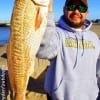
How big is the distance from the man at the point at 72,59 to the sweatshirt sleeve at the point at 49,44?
0.01m

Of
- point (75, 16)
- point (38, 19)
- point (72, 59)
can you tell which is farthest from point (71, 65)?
point (38, 19)

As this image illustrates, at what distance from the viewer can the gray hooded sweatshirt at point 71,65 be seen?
511 centimetres

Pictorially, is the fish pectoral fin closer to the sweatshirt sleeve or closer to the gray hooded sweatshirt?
the sweatshirt sleeve

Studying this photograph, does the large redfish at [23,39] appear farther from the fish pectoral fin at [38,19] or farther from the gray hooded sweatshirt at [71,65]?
the gray hooded sweatshirt at [71,65]

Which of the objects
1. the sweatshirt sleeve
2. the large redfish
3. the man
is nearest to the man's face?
the man

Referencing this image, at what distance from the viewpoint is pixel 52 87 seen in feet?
17.1

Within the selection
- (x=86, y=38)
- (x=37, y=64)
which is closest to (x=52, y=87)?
A: (x=86, y=38)

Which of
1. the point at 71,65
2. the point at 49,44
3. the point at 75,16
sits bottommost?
the point at 71,65

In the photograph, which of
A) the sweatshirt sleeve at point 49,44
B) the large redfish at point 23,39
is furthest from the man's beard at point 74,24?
the large redfish at point 23,39

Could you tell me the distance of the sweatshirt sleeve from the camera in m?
4.60

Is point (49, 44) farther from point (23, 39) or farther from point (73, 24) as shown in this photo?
point (23, 39)

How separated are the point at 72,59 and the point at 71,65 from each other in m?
0.08

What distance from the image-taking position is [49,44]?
15.8 ft

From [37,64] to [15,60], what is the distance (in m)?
4.79
